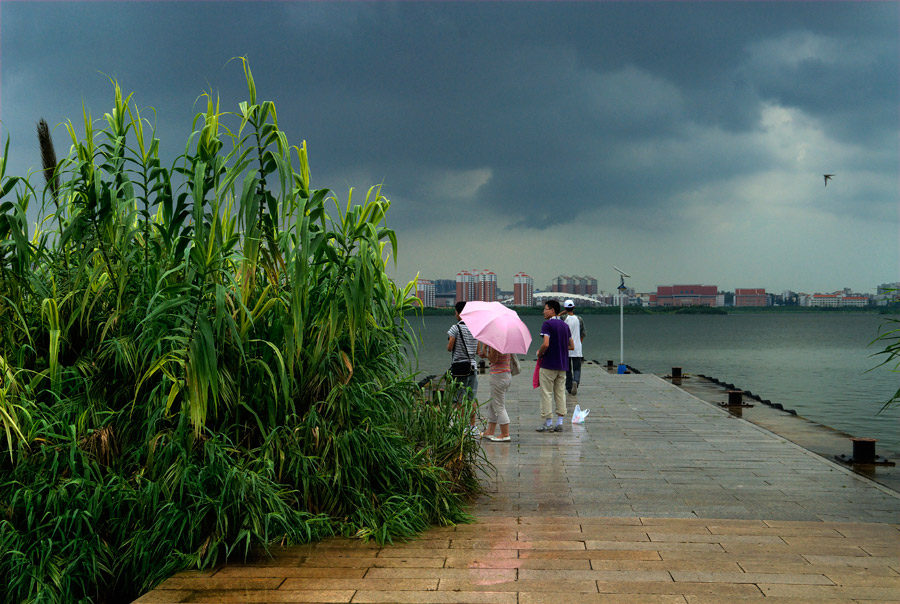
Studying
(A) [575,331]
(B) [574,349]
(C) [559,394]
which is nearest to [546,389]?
(C) [559,394]

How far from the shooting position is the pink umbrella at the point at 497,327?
9.98m

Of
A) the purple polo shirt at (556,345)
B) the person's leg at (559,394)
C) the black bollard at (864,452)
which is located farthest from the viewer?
the person's leg at (559,394)

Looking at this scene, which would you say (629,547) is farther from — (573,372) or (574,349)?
(573,372)

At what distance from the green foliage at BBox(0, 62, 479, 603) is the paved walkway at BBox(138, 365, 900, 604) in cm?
44

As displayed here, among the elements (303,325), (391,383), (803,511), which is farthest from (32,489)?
(803,511)

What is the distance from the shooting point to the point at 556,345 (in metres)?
11.2

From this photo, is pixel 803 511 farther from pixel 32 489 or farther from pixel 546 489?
pixel 32 489

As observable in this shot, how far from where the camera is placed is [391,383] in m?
6.38

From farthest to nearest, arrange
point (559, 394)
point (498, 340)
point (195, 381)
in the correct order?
point (559, 394) < point (498, 340) < point (195, 381)

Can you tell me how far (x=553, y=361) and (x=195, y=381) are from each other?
6.89 meters

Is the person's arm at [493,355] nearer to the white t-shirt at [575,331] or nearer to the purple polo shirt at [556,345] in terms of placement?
the purple polo shirt at [556,345]

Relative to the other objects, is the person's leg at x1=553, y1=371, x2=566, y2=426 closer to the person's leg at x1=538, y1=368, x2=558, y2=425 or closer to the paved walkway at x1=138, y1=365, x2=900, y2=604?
the person's leg at x1=538, y1=368, x2=558, y2=425

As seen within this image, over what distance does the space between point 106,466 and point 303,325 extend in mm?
1708

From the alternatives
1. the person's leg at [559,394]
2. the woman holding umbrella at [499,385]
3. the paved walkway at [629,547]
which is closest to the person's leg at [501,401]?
the woman holding umbrella at [499,385]
